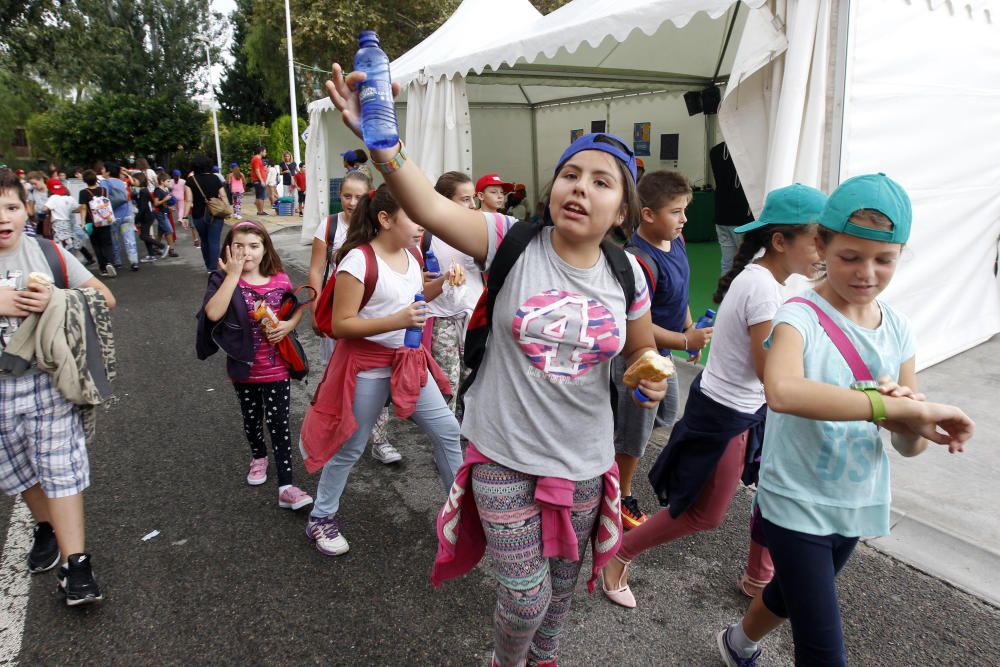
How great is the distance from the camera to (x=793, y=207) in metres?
2.32

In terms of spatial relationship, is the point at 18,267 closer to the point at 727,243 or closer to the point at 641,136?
the point at 727,243

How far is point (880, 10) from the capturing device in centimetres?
443

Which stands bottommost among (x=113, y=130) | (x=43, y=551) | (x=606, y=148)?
(x=43, y=551)

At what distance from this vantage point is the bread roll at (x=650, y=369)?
177 cm

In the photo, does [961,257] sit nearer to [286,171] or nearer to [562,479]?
[562,479]

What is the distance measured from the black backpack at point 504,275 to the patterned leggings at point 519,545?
13.9 inches

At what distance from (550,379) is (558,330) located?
0.15 m

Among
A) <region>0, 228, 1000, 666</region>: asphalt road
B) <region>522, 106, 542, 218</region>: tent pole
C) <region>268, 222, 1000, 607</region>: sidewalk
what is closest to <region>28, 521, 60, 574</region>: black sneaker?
<region>0, 228, 1000, 666</region>: asphalt road

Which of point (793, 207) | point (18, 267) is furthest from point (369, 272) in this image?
point (793, 207)

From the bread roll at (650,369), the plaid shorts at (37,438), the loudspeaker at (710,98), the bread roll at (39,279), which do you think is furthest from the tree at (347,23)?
the bread roll at (650,369)

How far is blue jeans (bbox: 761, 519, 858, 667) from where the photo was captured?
1.74 meters

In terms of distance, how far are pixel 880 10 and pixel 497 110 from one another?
10597 mm

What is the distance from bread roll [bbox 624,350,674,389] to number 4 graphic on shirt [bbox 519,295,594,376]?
152 millimetres

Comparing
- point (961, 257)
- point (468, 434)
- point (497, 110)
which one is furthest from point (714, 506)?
point (497, 110)
